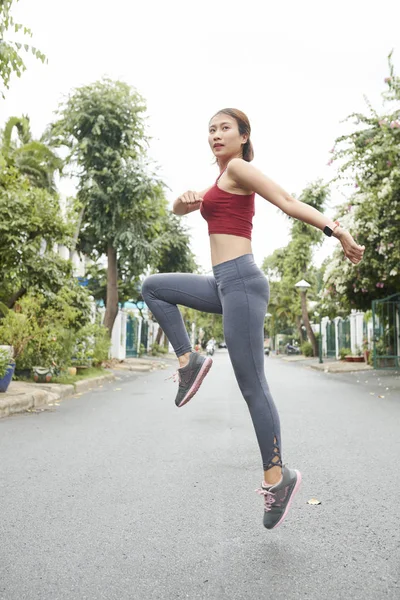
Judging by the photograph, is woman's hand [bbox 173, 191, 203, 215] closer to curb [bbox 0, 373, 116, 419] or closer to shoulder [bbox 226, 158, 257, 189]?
shoulder [bbox 226, 158, 257, 189]

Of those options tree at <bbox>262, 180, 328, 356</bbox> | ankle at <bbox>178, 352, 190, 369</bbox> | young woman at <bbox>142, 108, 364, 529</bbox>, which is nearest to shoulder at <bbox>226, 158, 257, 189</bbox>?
young woman at <bbox>142, 108, 364, 529</bbox>

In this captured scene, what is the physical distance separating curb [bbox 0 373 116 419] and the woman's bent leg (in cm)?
550

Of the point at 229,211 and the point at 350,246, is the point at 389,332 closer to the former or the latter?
the point at 229,211

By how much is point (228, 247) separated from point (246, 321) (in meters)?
0.36

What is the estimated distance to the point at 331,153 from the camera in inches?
604

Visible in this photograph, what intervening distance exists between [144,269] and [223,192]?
19.5m

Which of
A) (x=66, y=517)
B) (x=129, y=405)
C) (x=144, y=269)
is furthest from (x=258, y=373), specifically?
(x=144, y=269)

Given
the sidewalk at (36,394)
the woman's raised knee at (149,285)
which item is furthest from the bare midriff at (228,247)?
the sidewalk at (36,394)

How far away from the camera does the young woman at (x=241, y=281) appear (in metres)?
2.79

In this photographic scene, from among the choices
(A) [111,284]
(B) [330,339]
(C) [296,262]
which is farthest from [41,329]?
(C) [296,262]

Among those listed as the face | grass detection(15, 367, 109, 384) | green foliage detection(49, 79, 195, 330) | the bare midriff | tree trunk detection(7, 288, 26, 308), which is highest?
green foliage detection(49, 79, 195, 330)

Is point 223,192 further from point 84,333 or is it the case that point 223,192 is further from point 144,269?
point 144,269

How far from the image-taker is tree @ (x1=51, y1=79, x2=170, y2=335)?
2017 cm

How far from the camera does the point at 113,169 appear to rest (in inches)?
806
